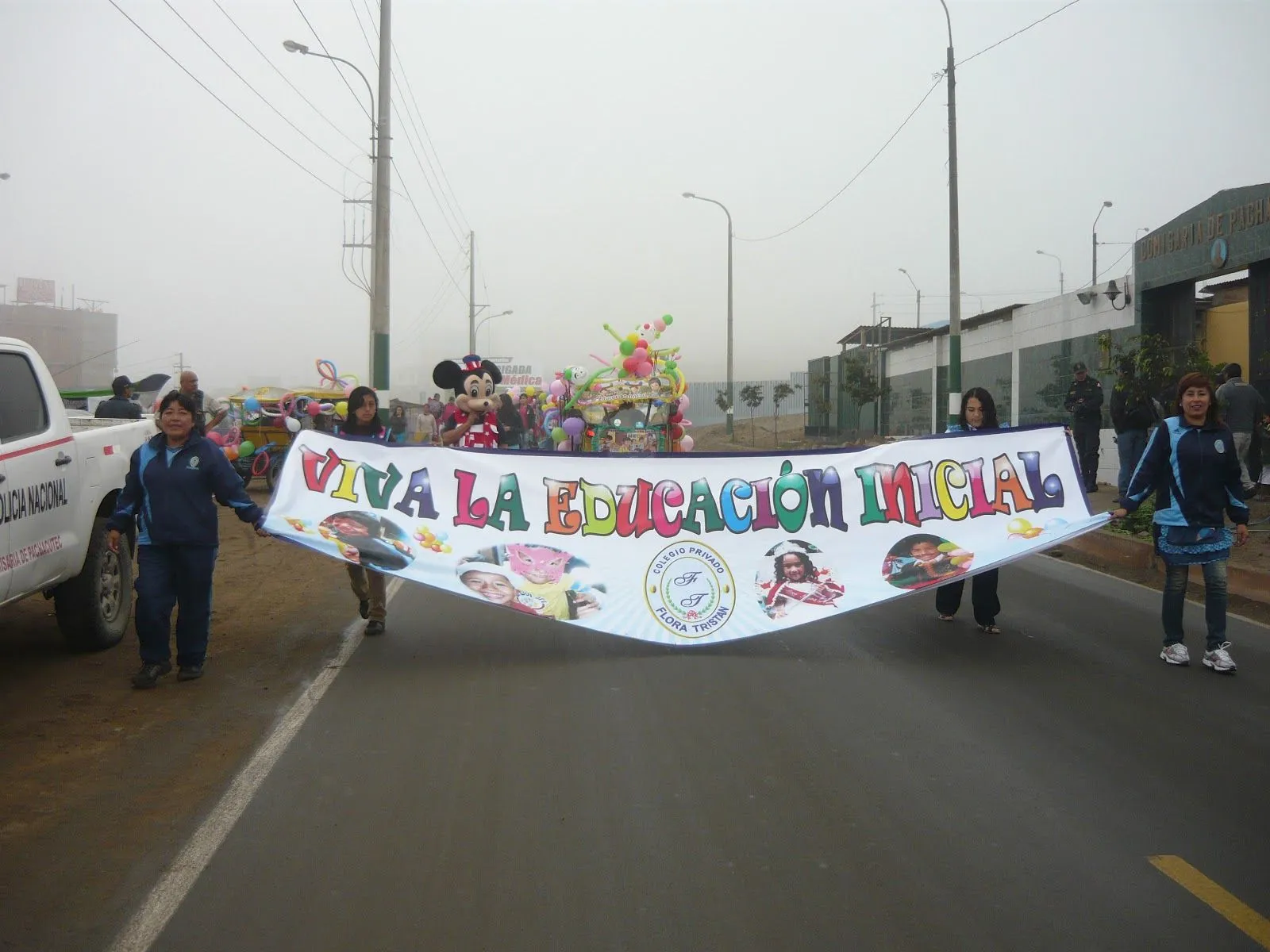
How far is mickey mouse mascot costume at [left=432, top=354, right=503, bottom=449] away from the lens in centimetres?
1163

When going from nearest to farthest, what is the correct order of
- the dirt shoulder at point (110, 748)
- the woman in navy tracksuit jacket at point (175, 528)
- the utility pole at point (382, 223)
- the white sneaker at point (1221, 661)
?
the dirt shoulder at point (110, 748)
the woman in navy tracksuit jacket at point (175, 528)
the white sneaker at point (1221, 661)
the utility pole at point (382, 223)

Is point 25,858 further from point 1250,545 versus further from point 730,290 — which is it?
point 730,290

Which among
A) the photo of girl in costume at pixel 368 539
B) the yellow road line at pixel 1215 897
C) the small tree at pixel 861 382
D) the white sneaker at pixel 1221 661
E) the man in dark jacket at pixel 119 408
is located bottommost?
the yellow road line at pixel 1215 897

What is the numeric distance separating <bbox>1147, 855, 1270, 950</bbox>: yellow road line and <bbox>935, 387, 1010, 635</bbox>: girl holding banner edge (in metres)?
3.82

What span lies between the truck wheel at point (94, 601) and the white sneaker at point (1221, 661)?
7148 mm

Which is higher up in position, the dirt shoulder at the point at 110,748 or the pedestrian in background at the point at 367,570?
the pedestrian in background at the point at 367,570

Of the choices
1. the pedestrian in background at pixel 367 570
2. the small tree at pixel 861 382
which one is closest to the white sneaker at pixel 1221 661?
the pedestrian in background at pixel 367 570

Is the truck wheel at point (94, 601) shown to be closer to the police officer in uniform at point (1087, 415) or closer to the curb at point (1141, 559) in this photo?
the curb at point (1141, 559)

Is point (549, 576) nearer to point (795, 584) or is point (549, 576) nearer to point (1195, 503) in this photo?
point (795, 584)

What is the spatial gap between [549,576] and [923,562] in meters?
2.62

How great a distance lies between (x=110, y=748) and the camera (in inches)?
223

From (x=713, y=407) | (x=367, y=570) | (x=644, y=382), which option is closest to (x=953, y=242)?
(x=644, y=382)

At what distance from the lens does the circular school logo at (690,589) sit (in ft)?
24.5

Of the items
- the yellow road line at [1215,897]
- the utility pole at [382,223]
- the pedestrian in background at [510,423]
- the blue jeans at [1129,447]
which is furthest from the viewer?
the pedestrian in background at [510,423]
